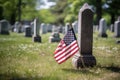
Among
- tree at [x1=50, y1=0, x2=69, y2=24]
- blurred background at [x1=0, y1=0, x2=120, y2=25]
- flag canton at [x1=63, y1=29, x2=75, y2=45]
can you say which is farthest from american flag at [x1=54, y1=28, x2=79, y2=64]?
tree at [x1=50, y1=0, x2=69, y2=24]

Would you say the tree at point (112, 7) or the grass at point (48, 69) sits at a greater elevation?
the tree at point (112, 7)

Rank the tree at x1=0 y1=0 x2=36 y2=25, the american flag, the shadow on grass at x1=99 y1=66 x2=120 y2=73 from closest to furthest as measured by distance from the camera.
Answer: the shadow on grass at x1=99 y1=66 x2=120 y2=73 < the american flag < the tree at x1=0 y1=0 x2=36 y2=25

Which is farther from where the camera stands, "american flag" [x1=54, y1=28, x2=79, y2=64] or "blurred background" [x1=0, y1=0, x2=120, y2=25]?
"blurred background" [x1=0, y1=0, x2=120, y2=25]

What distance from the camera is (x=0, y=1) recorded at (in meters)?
52.4

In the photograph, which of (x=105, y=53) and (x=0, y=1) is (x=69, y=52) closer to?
(x=105, y=53)

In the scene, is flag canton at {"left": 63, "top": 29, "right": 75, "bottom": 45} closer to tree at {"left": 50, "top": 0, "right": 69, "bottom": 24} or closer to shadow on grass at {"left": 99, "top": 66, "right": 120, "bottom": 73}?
shadow on grass at {"left": 99, "top": 66, "right": 120, "bottom": 73}

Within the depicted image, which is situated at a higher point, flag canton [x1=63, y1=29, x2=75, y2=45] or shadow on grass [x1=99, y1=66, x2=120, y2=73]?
flag canton [x1=63, y1=29, x2=75, y2=45]

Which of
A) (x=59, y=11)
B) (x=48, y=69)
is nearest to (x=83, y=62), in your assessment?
(x=48, y=69)

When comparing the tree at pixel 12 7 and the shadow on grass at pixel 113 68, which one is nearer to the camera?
the shadow on grass at pixel 113 68

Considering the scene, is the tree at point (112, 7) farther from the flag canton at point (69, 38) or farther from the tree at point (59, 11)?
the flag canton at point (69, 38)

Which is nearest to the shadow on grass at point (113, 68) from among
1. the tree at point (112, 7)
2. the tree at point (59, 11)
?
the tree at point (112, 7)

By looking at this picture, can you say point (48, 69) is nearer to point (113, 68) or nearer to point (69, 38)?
point (69, 38)

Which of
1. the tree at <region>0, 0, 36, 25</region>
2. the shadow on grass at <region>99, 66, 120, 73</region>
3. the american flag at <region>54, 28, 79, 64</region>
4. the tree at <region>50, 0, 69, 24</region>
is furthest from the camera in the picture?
the tree at <region>50, 0, 69, 24</region>

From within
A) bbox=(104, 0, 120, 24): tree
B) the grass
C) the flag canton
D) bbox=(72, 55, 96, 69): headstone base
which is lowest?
the grass
